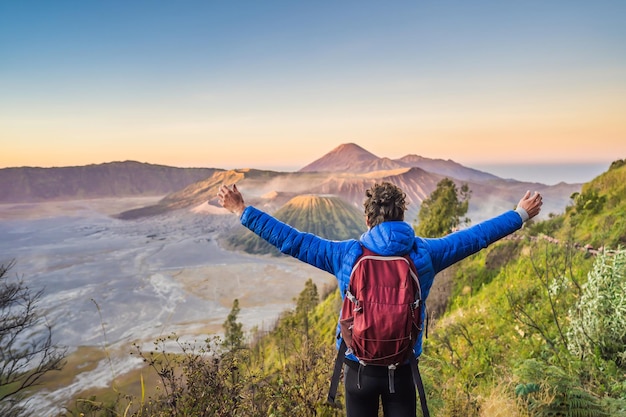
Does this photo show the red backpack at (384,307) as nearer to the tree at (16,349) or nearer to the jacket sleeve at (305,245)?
Answer: the jacket sleeve at (305,245)

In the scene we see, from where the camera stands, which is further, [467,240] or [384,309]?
[467,240]

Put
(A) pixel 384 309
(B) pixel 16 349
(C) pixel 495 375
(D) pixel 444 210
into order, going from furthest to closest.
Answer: (B) pixel 16 349 < (D) pixel 444 210 < (C) pixel 495 375 < (A) pixel 384 309

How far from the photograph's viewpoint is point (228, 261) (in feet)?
454

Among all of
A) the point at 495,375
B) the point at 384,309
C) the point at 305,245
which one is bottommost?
the point at 495,375

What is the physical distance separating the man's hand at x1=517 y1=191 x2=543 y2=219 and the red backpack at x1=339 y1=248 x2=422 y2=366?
1.09 metres

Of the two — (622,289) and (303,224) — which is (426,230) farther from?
(303,224)

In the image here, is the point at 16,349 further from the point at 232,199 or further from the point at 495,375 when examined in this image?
the point at 232,199

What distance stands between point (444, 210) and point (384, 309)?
71.8 ft

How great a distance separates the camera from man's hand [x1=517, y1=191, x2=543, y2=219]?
2494 mm

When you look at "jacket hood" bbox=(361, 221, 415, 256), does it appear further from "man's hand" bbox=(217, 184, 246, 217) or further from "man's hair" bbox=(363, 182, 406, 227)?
"man's hand" bbox=(217, 184, 246, 217)

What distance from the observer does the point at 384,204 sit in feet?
6.57

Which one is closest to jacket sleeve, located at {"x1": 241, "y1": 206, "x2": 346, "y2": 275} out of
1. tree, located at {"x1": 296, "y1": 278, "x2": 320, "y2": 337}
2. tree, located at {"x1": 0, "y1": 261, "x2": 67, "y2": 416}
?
tree, located at {"x1": 0, "y1": 261, "x2": 67, "y2": 416}

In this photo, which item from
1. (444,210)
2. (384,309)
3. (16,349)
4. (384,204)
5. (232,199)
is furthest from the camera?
(16,349)

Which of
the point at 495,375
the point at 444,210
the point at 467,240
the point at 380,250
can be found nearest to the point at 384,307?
the point at 380,250
